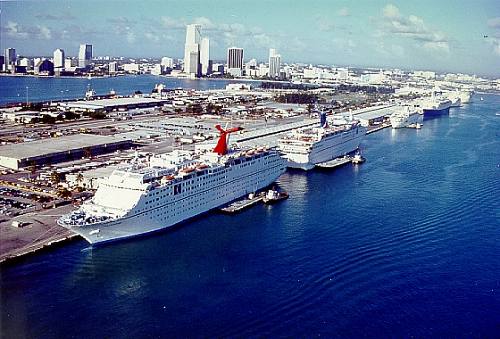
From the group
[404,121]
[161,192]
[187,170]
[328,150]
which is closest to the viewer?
[161,192]

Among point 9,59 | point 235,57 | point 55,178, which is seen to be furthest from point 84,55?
point 55,178

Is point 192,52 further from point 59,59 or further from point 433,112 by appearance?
point 433,112

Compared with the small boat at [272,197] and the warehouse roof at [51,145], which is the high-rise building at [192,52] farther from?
the small boat at [272,197]

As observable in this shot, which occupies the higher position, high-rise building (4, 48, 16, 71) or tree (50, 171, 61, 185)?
high-rise building (4, 48, 16, 71)

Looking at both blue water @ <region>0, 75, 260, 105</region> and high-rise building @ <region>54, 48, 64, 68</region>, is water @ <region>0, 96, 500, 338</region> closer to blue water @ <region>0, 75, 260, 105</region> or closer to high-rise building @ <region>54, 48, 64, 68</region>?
blue water @ <region>0, 75, 260, 105</region>

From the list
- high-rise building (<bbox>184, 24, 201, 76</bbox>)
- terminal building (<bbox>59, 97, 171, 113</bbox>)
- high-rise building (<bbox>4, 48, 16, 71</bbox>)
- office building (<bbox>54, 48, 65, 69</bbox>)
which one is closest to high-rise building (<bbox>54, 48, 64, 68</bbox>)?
office building (<bbox>54, 48, 65, 69</bbox>)

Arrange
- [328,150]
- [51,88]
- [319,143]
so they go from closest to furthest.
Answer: [319,143] < [328,150] < [51,88]

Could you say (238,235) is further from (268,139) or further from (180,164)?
(268,139)
